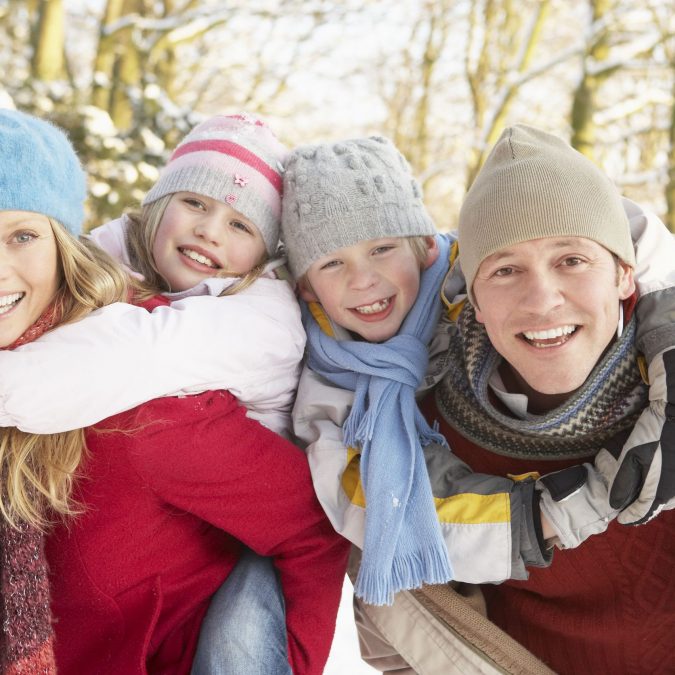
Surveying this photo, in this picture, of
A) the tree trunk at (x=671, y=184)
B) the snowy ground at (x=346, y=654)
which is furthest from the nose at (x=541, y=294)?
the tree trunk at (x=671, y=184)

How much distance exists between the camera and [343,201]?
211 cm

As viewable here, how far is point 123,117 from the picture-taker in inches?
280

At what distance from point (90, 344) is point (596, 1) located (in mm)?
7964

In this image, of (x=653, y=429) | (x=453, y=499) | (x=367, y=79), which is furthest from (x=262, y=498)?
(x=367, y=79)

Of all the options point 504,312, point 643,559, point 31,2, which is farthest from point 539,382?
point 31,2

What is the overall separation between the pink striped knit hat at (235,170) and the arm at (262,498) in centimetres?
70

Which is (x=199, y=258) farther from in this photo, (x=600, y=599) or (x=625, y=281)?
(x=600, y=599)

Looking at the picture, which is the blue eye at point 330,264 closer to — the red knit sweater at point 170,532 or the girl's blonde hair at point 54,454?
the red knit sweater at point 170,532

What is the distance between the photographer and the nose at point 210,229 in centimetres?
218

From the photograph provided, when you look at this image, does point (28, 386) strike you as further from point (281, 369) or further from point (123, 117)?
point (123, 117)

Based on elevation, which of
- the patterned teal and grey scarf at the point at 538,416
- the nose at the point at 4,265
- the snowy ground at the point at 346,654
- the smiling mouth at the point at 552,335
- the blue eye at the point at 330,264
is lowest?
the snowy ground at the point at 346,654

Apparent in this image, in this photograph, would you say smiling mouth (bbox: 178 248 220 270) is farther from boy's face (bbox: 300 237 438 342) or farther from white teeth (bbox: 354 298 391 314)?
white teeth (bbox: 354 298 391 314)

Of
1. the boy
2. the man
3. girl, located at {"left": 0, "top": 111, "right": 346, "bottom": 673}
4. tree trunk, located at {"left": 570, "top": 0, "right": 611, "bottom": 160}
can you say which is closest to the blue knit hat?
girl, located at {"left": 0, "top": 111, "right": 346, "bottom": 673}

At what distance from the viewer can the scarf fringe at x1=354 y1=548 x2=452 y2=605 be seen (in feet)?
5.74
